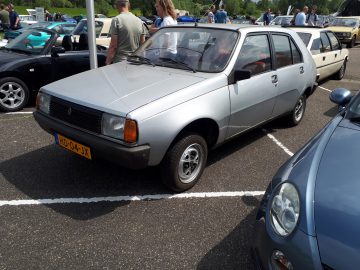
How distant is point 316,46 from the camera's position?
7.99 meters

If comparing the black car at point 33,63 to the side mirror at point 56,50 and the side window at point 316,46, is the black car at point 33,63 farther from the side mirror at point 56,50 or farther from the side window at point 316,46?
the side window at point 316,46

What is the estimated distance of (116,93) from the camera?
3.38m

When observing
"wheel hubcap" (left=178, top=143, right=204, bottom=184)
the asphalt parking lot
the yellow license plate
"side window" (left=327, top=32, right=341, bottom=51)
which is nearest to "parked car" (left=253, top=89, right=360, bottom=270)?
the asphalt parking lot

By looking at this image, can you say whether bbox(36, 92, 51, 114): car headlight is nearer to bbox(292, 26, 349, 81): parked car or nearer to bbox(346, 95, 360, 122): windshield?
bbox(346, 95, 360, 122): windshield

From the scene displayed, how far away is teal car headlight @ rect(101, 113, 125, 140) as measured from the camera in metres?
3.05

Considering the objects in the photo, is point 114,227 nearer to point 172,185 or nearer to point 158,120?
point 172,185

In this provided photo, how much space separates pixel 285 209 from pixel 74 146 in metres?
→ 2.14

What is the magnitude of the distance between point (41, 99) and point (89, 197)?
1188 millimetres

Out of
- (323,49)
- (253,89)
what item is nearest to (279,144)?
(253,89)

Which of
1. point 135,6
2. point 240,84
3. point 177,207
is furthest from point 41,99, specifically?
point 135,6

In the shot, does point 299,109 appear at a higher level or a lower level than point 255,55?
lower

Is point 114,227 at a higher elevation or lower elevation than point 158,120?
lower

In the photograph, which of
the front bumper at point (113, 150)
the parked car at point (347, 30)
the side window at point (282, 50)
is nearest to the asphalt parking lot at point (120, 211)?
the front bumper at point (113, 150)

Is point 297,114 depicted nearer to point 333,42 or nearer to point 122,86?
point 122,86
